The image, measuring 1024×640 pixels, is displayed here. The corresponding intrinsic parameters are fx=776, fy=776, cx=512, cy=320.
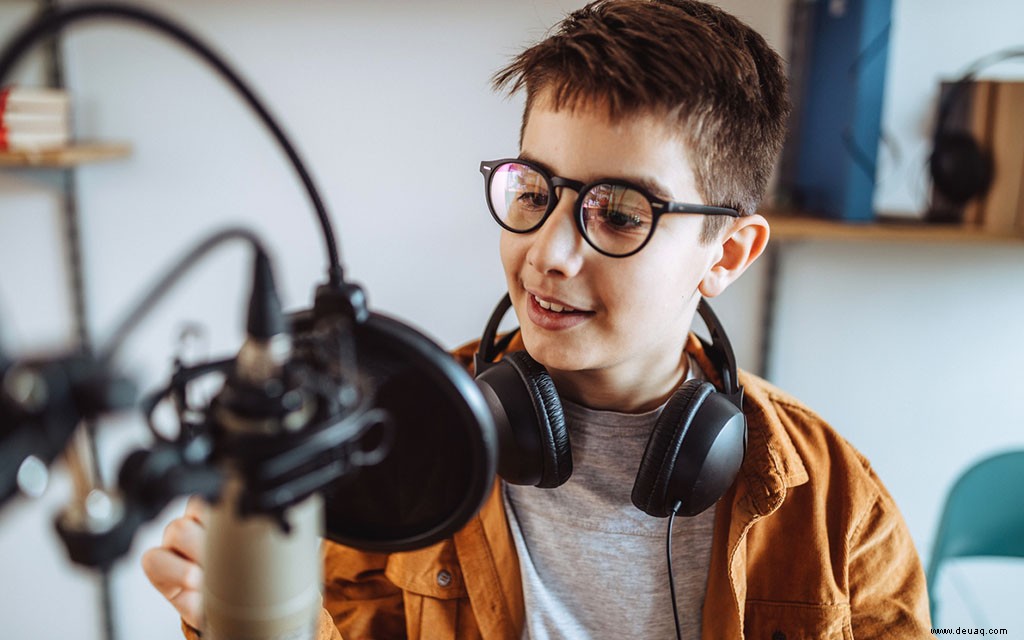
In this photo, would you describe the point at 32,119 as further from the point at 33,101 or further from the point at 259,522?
the point at 259,522

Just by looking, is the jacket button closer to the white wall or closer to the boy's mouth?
the boy's mouth

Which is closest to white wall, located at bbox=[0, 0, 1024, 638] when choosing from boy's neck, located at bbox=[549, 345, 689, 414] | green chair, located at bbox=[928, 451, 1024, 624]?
green chair, located at bbox=[928, 451, 1024, 624]

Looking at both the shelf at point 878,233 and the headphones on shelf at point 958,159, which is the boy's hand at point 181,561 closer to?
the shelf at point 878,233

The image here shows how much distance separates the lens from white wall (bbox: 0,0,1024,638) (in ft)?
5.61

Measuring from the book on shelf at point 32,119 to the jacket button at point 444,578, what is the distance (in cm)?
115

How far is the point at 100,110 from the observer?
1734 millimetres

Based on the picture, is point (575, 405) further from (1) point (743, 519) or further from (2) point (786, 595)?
(2) point (786, 595)

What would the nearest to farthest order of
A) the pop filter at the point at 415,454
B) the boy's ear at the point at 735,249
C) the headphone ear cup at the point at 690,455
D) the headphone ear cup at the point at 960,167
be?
the pop filter at the point at 415,454
the headphone ear cup at the point at 690,455
the boy's ear at the point at 735,249
the headphone ear cup at the point at 960,167

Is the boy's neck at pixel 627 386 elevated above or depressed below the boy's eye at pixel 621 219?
below

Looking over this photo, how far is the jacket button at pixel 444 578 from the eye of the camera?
3.58 feet

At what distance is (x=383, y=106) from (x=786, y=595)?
1272 millimetres

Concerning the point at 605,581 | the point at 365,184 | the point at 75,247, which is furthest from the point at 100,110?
the point at 605,581

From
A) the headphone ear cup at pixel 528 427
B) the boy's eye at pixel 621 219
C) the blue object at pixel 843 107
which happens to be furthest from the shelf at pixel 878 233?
the headphone ear cup at pixel 528 427

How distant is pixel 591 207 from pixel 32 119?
122cm
